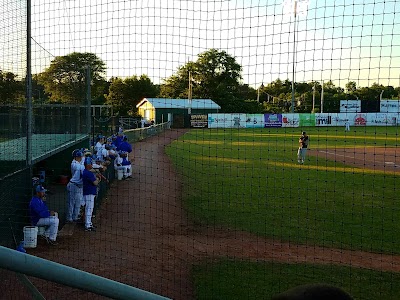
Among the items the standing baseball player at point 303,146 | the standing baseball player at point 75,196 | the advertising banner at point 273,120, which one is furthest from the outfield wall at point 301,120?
the standing baseball player at point 75,196

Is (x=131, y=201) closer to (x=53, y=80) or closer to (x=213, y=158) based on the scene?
(x=53, y=80)

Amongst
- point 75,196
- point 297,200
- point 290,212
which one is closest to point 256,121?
point 297,200

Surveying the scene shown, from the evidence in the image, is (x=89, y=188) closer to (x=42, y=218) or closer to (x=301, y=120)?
(x=42, y=218)

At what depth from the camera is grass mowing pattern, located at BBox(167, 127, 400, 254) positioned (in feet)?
31.2

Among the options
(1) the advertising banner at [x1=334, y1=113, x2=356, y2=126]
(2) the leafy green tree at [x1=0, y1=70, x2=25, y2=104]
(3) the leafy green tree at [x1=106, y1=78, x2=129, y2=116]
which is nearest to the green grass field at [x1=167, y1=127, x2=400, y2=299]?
(2) the leafy green tree at [x1=0, y1=70, x2=25, y2=104]

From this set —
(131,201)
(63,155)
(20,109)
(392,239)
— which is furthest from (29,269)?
(63,155)

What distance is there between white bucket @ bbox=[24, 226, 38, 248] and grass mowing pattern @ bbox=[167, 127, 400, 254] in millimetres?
3695

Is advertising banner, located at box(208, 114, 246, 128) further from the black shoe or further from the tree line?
the black shoe

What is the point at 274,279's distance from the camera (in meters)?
6.89

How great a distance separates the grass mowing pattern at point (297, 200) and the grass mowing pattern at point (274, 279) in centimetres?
150

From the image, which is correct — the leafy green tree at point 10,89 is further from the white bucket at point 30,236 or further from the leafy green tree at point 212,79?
the leafy green tree at point 212,79

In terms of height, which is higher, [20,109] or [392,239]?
[20,109]

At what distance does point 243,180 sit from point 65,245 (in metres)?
8.86

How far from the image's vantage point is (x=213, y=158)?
2289cm
